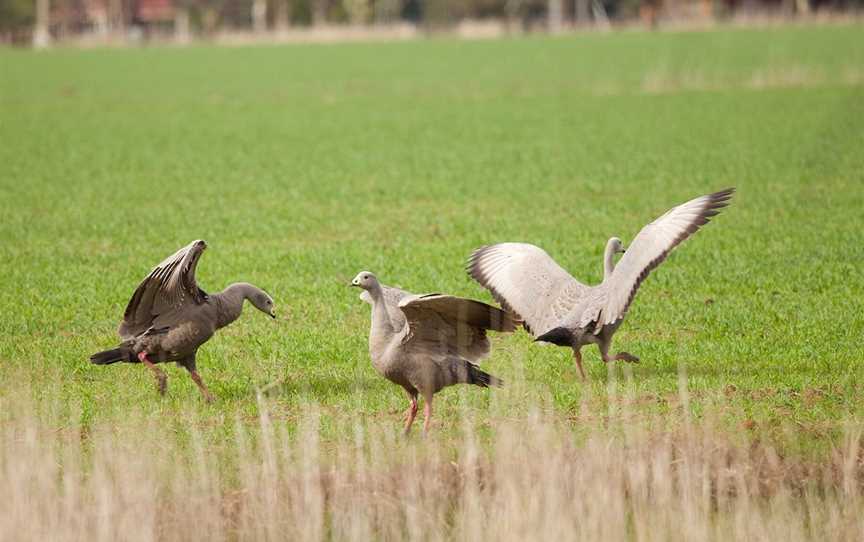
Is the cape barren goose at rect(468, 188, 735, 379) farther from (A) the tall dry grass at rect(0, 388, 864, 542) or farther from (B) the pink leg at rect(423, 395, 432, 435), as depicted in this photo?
(A) the tall dry grass at rect(0, 388, 864, 542)

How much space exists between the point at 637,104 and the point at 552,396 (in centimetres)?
2714

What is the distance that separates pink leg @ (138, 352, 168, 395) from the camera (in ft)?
29.7

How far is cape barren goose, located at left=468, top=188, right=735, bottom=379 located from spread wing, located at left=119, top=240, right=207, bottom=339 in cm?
211

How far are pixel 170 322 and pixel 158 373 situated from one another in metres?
0.45

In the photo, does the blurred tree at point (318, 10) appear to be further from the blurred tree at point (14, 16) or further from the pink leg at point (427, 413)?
the pink leg at point (427, 413)

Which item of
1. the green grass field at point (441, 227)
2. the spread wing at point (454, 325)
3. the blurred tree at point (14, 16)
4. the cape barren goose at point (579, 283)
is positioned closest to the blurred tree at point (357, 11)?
the blurred tree at point (14, 16)

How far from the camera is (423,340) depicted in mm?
8242

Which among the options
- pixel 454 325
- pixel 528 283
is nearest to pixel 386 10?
pixel 528 283

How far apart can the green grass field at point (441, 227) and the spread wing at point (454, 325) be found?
451mm

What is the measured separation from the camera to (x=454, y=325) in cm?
827

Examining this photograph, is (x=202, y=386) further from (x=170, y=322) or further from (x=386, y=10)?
(x=386, y=10)

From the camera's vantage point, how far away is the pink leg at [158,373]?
29.7 ft

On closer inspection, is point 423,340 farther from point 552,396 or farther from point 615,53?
point 615,53

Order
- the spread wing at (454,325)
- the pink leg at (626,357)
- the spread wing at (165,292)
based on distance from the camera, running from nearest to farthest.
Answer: the spread wing at (454,325)
the spread wing at (165,292)
the pink leg at (626,357)
